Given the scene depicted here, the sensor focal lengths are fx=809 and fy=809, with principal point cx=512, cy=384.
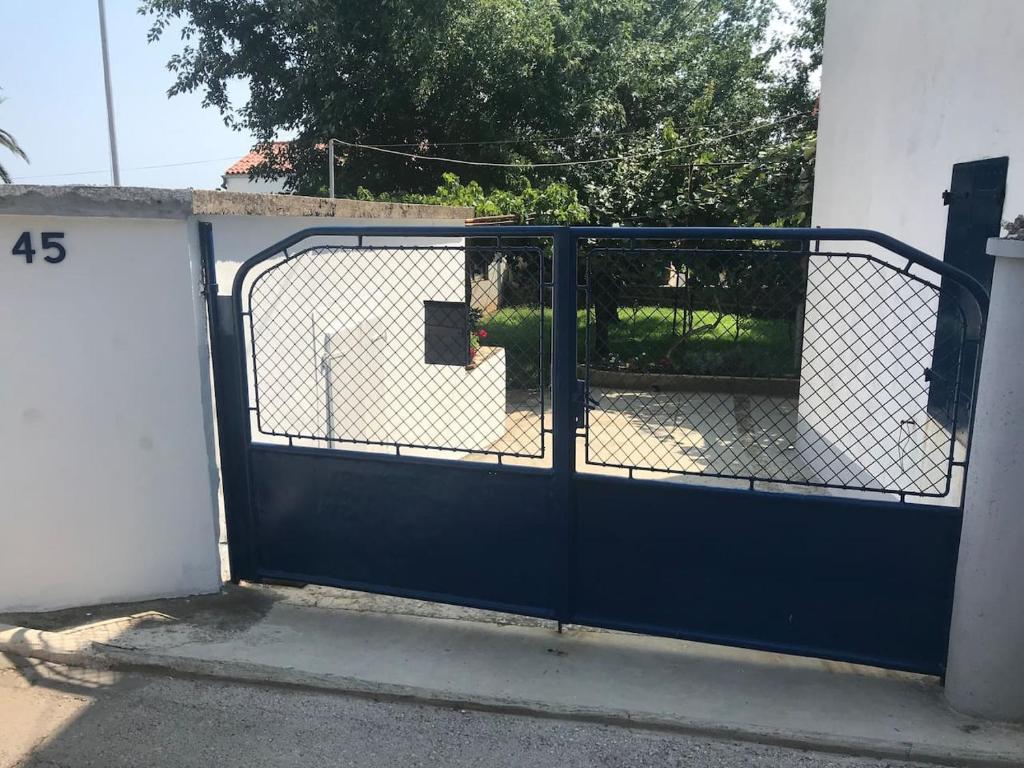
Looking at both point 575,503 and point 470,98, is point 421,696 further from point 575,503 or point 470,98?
point 470,98

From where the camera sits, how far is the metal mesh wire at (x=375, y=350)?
430 centimetres

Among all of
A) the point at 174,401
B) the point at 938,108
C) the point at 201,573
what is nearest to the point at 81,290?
the point at 174,401

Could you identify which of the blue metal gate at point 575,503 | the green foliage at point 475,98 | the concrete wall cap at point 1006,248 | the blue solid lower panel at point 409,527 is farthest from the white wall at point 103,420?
the green foliage at point 475,98

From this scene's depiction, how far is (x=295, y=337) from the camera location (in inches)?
217

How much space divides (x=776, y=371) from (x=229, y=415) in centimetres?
1070

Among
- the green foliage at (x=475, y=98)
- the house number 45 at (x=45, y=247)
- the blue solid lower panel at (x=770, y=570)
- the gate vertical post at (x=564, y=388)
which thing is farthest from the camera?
the green foliage at (x=475, y=98)

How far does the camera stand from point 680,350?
44.4 feet

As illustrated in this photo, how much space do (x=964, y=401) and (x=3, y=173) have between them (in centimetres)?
2050

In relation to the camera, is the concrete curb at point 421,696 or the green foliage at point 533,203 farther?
the green foliage at point 533,203

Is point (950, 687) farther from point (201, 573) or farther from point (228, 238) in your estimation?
point (228, 238)

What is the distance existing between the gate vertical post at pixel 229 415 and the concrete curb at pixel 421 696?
2.58ft

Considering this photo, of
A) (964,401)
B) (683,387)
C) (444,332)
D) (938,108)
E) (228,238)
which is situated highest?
(938,108)

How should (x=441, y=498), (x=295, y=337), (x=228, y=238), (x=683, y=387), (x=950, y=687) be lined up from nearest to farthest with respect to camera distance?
(x=950, y=687) → (x=441, y=498) → (x=228, y=238) → (x=295, y=337) → (x=683, y=387)

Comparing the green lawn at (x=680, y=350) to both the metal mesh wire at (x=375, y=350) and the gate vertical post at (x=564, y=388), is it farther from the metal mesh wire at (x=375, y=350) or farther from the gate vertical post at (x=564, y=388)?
the gate vertical post at (x=564, y=388)
